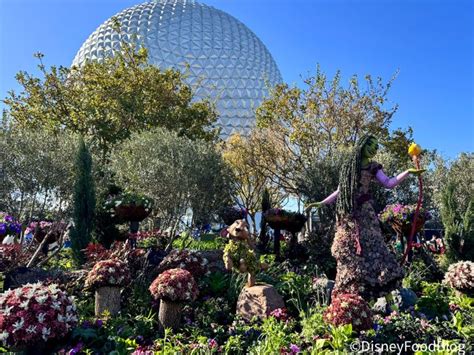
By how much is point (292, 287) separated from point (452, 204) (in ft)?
19.6

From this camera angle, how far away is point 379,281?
5488 millimetres

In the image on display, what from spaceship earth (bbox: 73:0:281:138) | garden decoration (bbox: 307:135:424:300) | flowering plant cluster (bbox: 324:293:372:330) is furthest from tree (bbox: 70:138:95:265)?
spaceship earth (bbox: 73:0:281:138)

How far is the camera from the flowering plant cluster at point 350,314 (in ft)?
14.9

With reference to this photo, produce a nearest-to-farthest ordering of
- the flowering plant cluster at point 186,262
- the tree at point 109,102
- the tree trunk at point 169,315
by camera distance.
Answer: the tree trunk at point 169,315
the flowering plant cluster at point 186,262
the tree at point 109,102

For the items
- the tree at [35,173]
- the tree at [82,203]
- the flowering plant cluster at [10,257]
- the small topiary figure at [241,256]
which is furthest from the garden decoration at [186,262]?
the tree at [35,173]

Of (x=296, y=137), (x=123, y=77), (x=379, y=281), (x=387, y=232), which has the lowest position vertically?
(x=379, y=281)

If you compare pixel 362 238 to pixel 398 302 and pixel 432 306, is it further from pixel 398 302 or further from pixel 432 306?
pixel 432 306

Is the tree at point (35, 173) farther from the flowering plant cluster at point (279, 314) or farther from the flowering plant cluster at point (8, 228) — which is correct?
the flowering plant cluster at point (279, 314)

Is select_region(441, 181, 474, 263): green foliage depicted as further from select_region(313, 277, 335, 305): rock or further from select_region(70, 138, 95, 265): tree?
select_region(70, 138, 95, 265): tree

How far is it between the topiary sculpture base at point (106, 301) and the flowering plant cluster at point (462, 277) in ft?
17.5

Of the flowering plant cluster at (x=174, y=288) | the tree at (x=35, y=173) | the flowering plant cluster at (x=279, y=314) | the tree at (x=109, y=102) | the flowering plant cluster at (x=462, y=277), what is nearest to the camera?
the flowering plant cluster at (x=174, y=288)

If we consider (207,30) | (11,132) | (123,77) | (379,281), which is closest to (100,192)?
(11,132)

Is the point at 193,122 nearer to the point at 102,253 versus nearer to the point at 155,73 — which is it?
the point at 155,73

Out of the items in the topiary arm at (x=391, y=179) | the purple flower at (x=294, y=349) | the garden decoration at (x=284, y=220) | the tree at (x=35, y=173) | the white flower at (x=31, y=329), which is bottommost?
the purple flower at (x=294, y=349)
